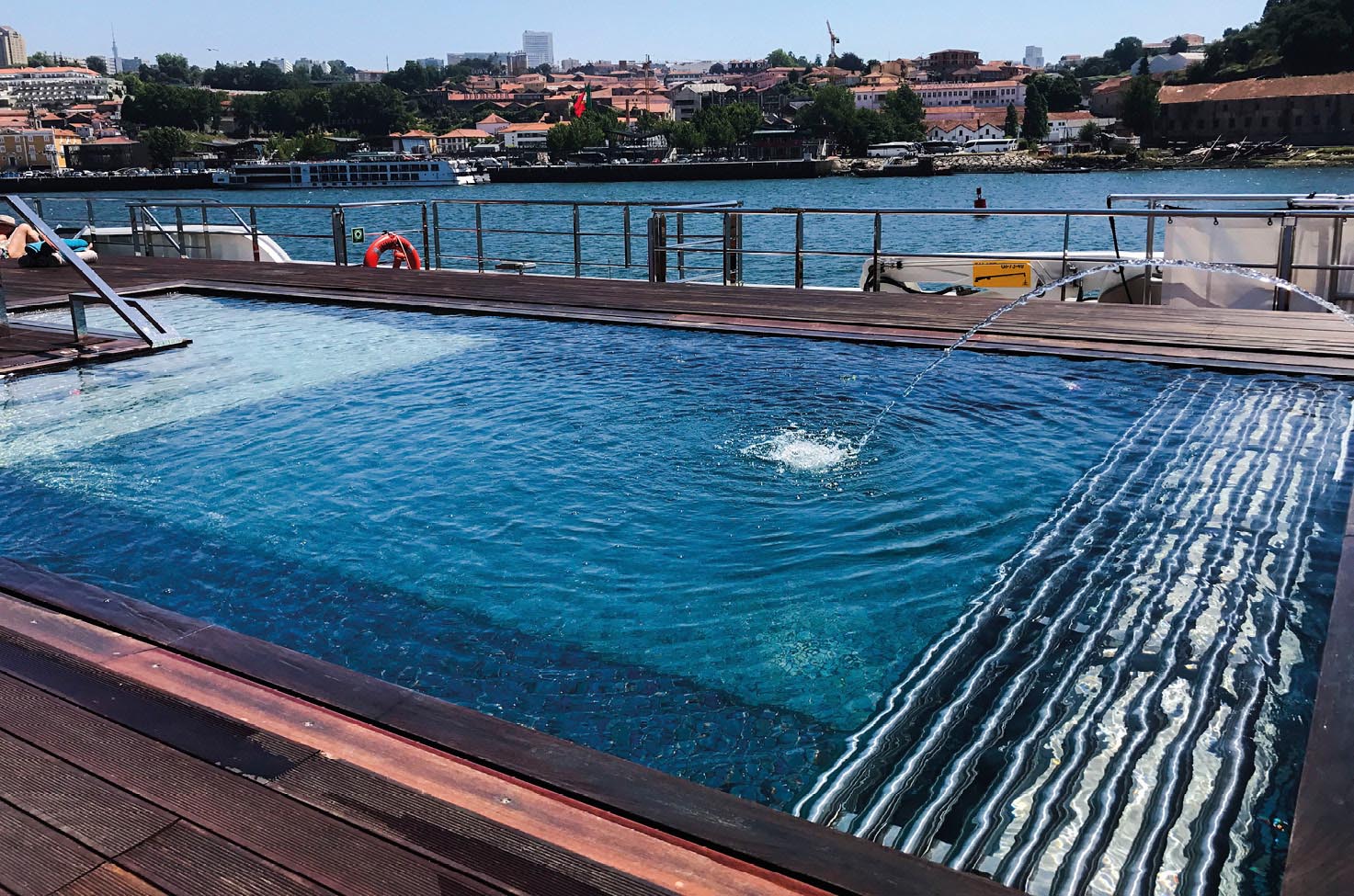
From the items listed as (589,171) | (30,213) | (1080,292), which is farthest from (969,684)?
(589,171)

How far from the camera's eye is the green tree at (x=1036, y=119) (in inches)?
5379

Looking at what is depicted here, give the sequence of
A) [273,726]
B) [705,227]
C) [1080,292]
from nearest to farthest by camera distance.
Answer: [273,726] → [1080,292] → [705,227]

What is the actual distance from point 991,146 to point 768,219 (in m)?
97.7

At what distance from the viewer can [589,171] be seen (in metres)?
99.9

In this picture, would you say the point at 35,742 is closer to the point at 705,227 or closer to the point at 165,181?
the point at 705,227

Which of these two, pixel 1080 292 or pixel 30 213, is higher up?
pixel 30 213

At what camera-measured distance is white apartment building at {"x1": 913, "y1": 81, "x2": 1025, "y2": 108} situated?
578 ft

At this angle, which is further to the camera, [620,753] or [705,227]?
[705,227]

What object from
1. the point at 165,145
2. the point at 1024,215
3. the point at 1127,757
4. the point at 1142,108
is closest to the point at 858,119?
the point at 1142,108

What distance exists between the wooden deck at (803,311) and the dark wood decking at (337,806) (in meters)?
5.79

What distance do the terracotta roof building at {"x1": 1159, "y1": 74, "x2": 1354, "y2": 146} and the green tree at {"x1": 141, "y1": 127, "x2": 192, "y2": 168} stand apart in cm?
11620

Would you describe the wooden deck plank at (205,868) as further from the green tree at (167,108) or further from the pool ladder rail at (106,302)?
the green tree at (167,108)

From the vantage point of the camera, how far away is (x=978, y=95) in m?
178

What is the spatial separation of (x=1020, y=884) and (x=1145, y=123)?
445ft
